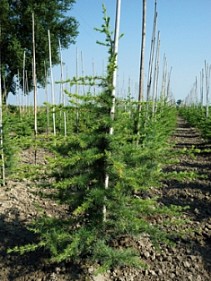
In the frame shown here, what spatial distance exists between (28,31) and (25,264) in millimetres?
24136

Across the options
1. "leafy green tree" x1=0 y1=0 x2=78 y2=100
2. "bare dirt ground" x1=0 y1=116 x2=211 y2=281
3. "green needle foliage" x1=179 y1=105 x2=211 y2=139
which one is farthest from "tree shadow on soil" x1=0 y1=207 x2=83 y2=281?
"leafy green tree" x1=0 y1=0 x2=78 y2=100

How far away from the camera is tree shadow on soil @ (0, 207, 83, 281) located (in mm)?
3889

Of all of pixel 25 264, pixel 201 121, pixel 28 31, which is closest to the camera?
pixel 25 264

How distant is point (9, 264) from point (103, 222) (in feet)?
4.41

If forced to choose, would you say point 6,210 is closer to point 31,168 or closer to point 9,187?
point 9,187

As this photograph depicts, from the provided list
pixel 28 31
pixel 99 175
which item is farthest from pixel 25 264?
pixel 28 31

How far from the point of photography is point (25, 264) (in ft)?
13.4

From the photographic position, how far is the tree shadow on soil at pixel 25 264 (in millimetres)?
3889

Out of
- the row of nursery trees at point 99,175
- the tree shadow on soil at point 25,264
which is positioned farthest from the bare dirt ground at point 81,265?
the row of nursery trees at point 99,175

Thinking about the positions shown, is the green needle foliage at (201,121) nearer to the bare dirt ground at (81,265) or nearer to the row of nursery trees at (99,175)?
the bare dirt ground at (81,265)

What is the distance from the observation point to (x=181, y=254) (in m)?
4.45

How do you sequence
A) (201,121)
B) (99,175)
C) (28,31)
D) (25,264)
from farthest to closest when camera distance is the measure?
(28,31) → (201,121) → (25,264) → (99,175)

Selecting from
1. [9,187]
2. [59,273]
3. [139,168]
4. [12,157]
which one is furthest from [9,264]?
[12,157]

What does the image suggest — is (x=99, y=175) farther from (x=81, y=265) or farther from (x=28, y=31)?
(x=28, y=31)
